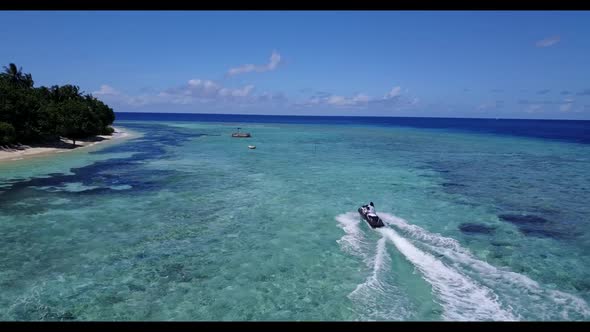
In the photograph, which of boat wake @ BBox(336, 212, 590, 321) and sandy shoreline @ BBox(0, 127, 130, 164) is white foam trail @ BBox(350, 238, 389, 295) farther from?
sandy shoreline @ BBox(0, 127, 130, 164)

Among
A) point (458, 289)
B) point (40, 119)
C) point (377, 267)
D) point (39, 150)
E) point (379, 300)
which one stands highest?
point (40, 119)

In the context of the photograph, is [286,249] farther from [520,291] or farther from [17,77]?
[17,77]

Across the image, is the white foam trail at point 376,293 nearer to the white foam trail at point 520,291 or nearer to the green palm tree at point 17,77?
the white foam trail at point 520,291

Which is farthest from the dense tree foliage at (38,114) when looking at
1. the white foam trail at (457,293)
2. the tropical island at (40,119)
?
the white foam trail at (457,293)

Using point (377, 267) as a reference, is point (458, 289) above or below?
below

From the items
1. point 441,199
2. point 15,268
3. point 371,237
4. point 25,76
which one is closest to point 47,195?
point 15,268

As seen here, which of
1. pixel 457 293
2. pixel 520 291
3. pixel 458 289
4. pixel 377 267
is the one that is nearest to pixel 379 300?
pixel 377 267
